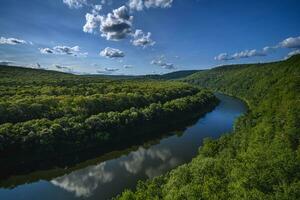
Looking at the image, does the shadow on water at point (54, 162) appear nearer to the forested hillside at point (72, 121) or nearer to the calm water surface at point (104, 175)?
the calm water surface at point (104, 175)

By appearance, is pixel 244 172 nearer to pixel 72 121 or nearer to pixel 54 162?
pixel 54 162

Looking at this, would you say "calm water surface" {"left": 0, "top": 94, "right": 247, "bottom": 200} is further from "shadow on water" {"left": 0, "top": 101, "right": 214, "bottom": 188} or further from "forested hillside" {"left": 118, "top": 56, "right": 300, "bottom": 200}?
"forested hillside" {"left": 118, "top": 56, "right": 300, "bottom": 200}

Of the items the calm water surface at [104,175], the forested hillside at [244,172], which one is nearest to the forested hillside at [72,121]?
the calm water surface at [104,175]

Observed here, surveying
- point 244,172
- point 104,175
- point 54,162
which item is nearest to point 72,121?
point 54,162

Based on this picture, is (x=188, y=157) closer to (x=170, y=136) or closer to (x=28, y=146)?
(x=170, y=136)

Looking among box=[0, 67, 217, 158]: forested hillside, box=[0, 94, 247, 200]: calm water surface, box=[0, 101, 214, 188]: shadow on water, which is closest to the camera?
box=[0, 94, 247, 200]: calm water surface

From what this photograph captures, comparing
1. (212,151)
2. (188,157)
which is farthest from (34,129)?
(212,151)

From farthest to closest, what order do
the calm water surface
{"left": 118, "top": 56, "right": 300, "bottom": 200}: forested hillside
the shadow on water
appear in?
the shadow on water, the calm water surface, {"left": 118, "top": 56, "right": 300, "bottom": 200}: forested hillside

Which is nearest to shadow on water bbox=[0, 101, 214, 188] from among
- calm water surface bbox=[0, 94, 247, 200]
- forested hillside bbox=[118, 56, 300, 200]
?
calm water surface bbox=[0, 94, 247, 200]
